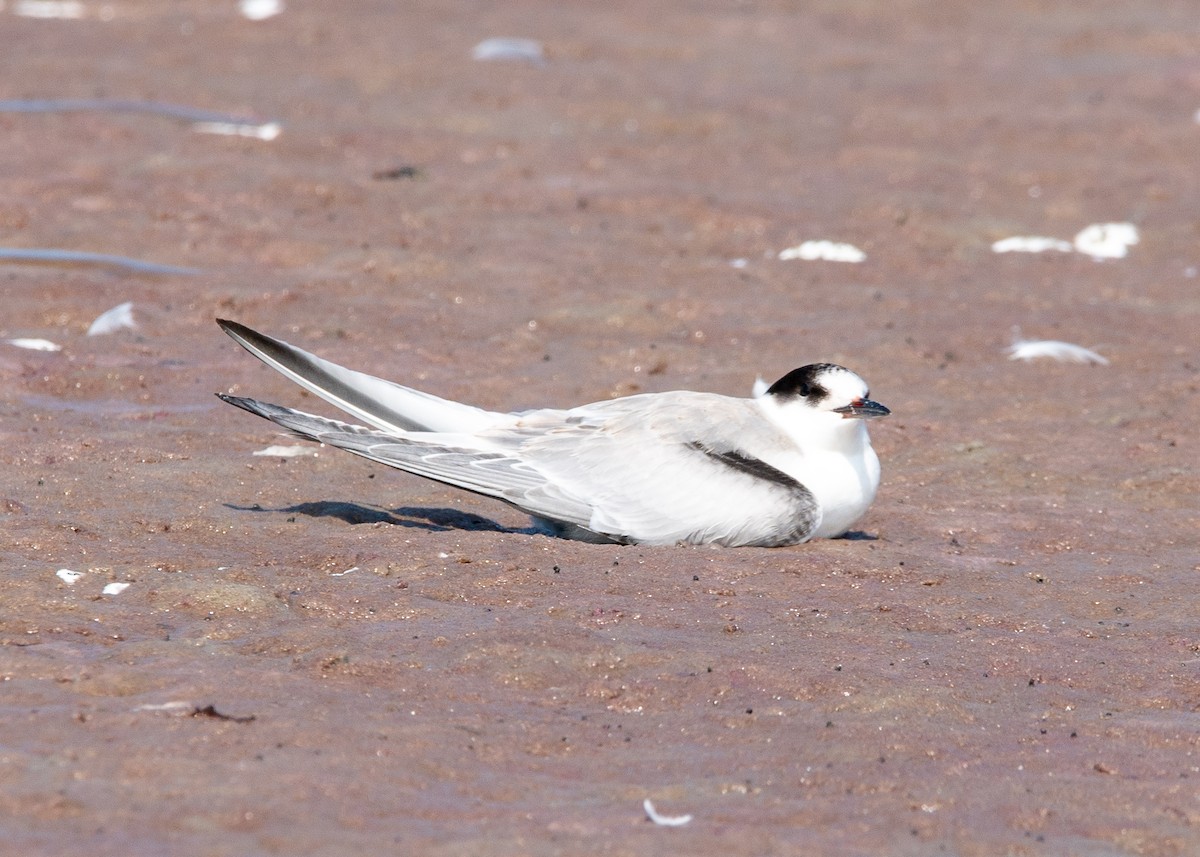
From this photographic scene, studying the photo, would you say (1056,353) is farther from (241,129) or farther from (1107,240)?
(241,129)

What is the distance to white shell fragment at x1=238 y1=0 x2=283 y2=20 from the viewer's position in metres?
15.7

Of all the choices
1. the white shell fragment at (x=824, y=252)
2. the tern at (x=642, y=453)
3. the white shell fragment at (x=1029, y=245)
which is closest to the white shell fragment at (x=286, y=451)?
the tern at (x=642, y=453)

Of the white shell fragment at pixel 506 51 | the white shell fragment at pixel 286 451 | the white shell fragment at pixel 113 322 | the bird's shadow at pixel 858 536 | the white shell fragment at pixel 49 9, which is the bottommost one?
the white shell fragment at pixel 113 322

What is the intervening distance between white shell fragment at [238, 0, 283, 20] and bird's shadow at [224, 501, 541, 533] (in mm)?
10065

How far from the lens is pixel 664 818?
13.2 ft

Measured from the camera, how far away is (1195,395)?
8.46 m

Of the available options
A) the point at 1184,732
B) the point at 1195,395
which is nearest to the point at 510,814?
the point at 1184,732

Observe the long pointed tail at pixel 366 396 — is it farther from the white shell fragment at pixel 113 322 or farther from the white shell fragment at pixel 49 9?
the white shell fragment at pixel 49 9

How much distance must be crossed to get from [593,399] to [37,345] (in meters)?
2.73

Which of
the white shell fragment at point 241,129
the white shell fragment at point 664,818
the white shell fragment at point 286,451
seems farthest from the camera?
the white shell fragment at point 241,129

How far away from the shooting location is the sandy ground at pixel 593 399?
422 cm

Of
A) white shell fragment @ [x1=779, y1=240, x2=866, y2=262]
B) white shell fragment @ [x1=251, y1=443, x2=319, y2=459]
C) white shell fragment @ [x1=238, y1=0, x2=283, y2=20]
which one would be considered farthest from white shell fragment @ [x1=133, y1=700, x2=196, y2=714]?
white shell fragment @ [x1=238, y1=0, x2=283, y2=20]

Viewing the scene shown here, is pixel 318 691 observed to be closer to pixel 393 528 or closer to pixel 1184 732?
pixel 393 528

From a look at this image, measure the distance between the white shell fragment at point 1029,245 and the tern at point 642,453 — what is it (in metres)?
4.85
